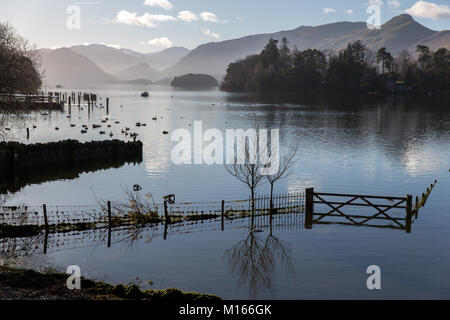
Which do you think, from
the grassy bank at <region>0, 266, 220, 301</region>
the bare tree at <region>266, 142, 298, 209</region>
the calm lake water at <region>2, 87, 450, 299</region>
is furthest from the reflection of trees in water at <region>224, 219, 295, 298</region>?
the grassy bank at <region>0, 266, 220, 301</region>

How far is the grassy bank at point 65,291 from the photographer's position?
21859mm

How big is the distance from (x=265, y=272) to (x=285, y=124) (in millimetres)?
94139

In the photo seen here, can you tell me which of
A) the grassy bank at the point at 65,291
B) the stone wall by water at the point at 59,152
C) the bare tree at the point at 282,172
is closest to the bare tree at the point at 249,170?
the bare tree at the point at 282,172

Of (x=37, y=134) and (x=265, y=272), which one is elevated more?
(x=37, y=134)

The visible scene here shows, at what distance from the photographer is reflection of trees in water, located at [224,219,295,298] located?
27062 millimetres

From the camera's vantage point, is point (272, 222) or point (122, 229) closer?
point (122, 229)

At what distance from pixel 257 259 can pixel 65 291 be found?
12.5 metres

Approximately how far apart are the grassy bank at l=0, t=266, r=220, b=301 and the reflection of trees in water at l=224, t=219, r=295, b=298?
496 cm

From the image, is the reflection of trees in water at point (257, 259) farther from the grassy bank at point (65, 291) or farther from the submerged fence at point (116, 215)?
the grassy bank at point (65, 291)

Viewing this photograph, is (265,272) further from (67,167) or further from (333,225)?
(67,167)

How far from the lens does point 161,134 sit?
9812cm

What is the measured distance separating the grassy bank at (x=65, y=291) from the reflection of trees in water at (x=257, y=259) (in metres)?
4.96
